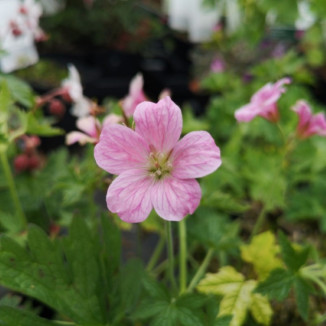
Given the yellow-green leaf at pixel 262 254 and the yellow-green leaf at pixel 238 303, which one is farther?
the yellow-green leaf at pixel 262 254

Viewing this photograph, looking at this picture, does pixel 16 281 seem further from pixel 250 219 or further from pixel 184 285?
pixel 250 219

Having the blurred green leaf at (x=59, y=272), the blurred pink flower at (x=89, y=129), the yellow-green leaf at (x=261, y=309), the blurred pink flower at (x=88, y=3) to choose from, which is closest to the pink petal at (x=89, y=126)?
the blurred pink flower at (x=89, y=129)

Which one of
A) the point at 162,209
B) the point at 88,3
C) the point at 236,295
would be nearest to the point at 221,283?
the point at 236,295

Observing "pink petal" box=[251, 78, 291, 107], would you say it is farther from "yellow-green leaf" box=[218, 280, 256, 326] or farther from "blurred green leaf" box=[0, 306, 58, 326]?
"blurred green leaf" box=[0, 306, 58, 326]

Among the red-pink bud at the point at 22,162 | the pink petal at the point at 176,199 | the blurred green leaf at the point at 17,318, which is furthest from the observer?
the red-pink bud at the point at 22,162

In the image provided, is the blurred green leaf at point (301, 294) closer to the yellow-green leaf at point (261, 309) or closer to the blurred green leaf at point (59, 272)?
the yellow-green leaf at point (261, 309)

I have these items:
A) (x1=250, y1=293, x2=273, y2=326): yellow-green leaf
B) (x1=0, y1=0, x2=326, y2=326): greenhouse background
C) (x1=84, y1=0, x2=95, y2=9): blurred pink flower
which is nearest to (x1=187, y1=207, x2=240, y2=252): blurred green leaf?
(x1=0, y1=0, x2=326, y2=326): greenhouse background

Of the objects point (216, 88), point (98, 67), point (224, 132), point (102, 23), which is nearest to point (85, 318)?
point (224, 132)

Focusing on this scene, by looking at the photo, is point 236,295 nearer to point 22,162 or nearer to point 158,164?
point 158,164
